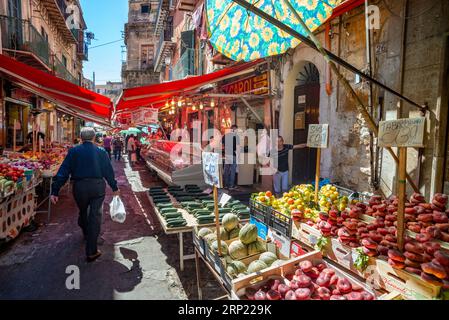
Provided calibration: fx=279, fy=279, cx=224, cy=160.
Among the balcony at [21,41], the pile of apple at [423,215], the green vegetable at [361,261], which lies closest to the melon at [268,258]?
the green vegetable at [361,261]

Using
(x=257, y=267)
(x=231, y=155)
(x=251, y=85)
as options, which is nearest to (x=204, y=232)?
(x=257, y=267)

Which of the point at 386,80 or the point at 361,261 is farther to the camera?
the point at 386,80

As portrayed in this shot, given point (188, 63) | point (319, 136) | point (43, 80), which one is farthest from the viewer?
point (188, 63)

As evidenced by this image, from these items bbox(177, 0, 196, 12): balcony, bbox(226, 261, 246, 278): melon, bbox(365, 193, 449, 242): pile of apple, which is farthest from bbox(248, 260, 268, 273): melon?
bbox(177, 0, 196, 12): balcony

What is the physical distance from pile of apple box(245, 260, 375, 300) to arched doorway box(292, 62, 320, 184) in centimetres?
529

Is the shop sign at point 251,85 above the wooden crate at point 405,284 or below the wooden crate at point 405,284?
above

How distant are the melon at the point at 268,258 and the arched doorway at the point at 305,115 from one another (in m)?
4.91

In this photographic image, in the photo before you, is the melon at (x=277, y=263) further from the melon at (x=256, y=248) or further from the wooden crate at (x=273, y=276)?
the melon at (x=256, y=248)

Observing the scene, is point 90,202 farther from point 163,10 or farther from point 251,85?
point 163,10

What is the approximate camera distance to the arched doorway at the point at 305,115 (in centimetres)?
729

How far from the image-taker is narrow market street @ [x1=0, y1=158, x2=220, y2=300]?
135 inches

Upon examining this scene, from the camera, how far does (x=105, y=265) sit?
13.5 ft

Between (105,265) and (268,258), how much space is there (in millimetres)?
2601

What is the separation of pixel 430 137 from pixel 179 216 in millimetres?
3880
